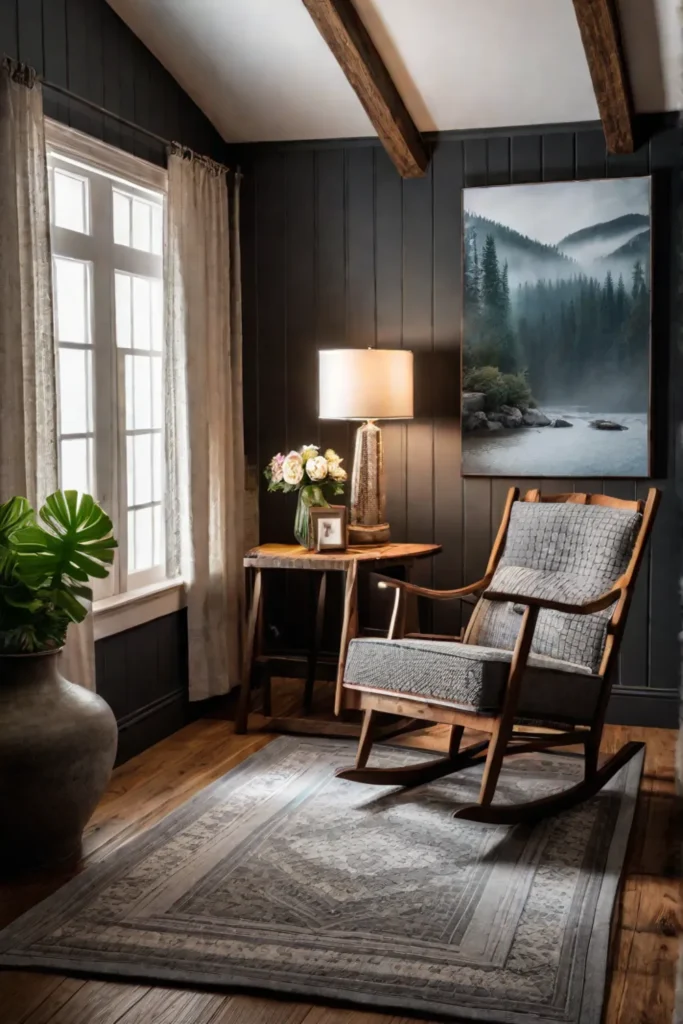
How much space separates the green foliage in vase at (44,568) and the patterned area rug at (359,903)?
0.67 m

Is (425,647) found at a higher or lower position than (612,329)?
lower

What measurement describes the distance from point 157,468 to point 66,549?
4.64 ft

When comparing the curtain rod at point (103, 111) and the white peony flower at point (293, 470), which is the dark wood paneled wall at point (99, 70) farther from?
the white peony flower at point (293, 470)

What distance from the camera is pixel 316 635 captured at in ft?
15.7

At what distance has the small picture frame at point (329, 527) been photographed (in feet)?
14.5

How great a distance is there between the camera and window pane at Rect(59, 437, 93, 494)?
3814 millimetres

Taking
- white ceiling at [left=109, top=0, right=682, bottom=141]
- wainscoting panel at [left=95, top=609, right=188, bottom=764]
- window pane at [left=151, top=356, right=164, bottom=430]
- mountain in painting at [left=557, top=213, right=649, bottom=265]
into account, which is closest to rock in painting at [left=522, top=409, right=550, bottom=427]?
mountain in painting at [left=557, top=213, right=649, bottom=265]

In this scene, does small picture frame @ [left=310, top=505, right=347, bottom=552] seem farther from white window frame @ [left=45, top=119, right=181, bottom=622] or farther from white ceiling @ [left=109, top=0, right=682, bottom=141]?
white ceiling @ [left=109, top=0, right=682, bottom=141]

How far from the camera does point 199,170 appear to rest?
449 centimetres

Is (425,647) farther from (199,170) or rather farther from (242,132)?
(242,132)

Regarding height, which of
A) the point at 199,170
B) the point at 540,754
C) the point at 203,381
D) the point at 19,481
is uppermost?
the point at 199,170

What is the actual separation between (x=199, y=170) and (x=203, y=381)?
2.75ft

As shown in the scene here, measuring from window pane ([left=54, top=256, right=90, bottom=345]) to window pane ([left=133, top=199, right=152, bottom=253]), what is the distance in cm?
42

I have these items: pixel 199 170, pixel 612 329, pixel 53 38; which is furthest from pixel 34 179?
pixel 612 329
